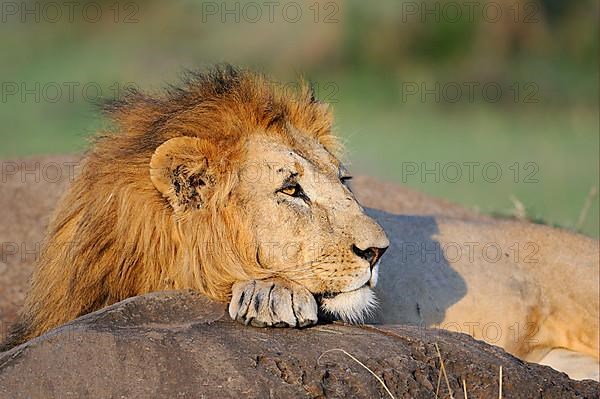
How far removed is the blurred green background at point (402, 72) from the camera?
19.4 metres

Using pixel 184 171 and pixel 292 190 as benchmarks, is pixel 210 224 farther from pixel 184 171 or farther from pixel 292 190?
pixel 292 190

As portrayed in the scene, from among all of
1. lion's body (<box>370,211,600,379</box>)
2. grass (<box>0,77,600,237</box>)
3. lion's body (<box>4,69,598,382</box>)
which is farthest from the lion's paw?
grass (<box>0,77,600,237</box>)

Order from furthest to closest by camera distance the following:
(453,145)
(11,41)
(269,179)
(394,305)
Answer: (11,41), (453,145), (394,305), (269,179)

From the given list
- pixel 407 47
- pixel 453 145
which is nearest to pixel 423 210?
pixel 453 145

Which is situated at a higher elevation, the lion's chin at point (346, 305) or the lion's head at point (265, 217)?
the lion's head at point (265, 217)

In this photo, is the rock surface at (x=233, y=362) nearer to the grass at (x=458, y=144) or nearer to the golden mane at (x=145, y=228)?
Result: the golden mane at (x=145, y=228)

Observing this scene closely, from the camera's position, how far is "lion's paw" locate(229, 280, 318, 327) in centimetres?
383

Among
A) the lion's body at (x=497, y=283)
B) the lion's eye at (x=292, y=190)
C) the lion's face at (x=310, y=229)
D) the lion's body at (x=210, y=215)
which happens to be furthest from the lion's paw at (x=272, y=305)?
the lion's body at (x=497, y=283)

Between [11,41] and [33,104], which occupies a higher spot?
[11,41]

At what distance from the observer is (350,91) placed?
2252 centimetres

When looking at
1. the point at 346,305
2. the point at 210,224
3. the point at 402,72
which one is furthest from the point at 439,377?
the point at 402,72

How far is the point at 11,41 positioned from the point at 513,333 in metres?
26.7

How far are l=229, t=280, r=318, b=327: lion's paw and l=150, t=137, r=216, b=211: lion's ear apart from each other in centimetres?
49

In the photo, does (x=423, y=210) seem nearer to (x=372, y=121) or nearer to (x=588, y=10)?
(x=372, y=121)
